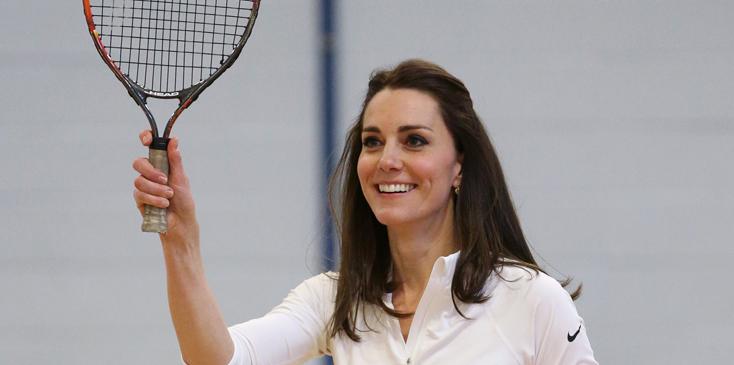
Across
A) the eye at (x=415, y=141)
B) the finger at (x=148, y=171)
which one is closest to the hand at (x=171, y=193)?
the finger at (x=148, y=171)

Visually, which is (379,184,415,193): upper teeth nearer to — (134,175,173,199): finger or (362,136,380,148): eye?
(362,136,380,148): eye

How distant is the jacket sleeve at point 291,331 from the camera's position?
2.05 m

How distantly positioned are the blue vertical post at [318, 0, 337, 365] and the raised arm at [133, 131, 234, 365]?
1188mm

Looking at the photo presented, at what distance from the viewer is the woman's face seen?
2.06 metres

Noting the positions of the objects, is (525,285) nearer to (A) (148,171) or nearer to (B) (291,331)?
(B) (291,331)

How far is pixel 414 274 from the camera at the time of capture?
7.12 ft

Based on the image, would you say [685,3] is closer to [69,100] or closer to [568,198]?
[568,198]

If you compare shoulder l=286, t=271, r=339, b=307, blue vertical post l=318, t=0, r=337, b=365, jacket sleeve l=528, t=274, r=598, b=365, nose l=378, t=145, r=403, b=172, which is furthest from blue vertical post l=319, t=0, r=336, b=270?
jacket sleeve l=528, t=274, r=598, b=365

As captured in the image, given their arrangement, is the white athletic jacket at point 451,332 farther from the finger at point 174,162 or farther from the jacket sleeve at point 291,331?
the finger at point 174,162

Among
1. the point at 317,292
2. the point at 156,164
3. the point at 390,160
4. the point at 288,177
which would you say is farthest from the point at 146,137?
the point at 288,177

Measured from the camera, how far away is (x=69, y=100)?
322cm

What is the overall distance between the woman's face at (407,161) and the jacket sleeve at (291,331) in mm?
250

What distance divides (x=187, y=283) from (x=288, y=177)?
1.34 metres

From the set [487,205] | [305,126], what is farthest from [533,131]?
[487,205]
